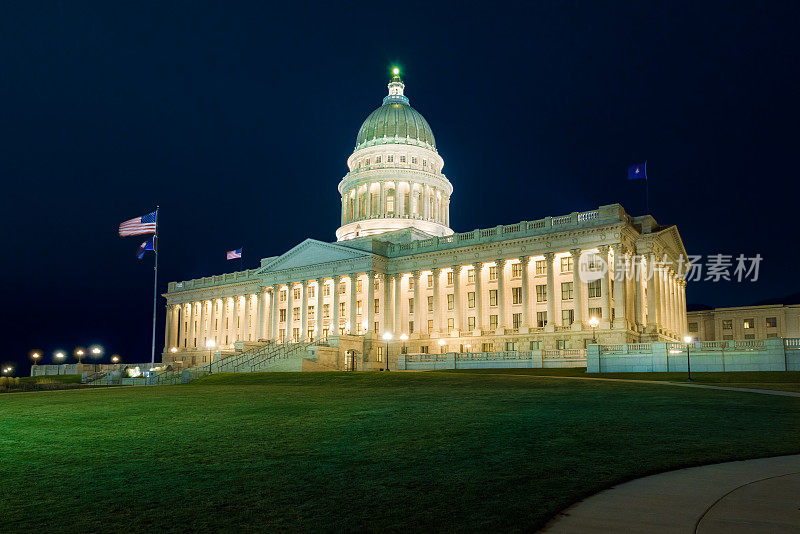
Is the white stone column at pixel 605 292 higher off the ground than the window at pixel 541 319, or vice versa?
the white stone column at pixel 605 292

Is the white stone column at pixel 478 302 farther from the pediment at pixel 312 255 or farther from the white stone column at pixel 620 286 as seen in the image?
the white stone column at pixel 620 286

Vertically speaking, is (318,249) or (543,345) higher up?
(318,249)

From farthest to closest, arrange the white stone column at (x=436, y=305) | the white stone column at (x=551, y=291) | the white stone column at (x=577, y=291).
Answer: the white stone column at (x=436, y=305), the white stone column at (x=551, y=291), the white stone column at (x=577, y=291)

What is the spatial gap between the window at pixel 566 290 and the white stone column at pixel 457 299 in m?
11.9

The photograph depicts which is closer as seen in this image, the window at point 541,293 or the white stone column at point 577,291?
the white stone column at point 577,291

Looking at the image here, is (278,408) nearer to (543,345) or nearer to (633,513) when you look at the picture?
(633,513)

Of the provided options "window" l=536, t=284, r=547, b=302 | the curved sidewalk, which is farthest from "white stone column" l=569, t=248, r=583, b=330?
the curved sidewalk

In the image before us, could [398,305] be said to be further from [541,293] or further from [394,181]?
[394,181]

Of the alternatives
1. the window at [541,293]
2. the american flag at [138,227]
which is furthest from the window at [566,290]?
the american flag at [138,227]

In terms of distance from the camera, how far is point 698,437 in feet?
50.3

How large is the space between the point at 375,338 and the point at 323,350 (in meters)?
12.5

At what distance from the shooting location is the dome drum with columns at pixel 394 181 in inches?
4013

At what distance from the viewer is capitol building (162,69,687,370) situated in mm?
66188

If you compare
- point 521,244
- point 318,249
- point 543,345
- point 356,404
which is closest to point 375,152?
point 318,249
